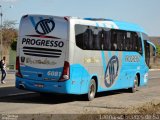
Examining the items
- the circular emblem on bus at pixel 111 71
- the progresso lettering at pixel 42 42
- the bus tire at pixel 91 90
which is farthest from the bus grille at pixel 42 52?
the circular emblem on bus at pixel 111 71

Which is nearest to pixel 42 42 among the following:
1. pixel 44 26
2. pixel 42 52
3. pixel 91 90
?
pixel 42 52

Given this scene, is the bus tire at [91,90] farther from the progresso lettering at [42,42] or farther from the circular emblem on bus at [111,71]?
the progresso lettering at [42,42]

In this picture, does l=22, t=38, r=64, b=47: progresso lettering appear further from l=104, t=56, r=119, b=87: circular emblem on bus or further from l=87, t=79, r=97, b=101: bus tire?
l=104, t=56, r=119, b=87: circular emblem on bus

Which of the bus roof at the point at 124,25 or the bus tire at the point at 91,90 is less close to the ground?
the bus roof at the point at 124,25

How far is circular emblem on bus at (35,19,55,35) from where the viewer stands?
59.3 feet

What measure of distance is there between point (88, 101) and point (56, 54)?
2.73 m

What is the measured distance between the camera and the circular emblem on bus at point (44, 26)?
18.1 metres

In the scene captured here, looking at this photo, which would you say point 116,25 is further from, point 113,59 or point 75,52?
point 75,52

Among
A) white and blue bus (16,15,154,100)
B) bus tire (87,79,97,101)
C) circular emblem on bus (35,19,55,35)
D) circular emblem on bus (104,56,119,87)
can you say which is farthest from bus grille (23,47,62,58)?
circular emblem on bus (104,56,119,87)

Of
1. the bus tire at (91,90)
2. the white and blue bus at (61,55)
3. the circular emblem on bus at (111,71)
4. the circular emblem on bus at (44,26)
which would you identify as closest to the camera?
the white and blue bus at (61,55)

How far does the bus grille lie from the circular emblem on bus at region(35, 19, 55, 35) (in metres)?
0.64

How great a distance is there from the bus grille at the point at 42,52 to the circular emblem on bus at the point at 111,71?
3892 millimetres

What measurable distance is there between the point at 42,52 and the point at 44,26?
3.18 ft

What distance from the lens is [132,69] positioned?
24750mm
